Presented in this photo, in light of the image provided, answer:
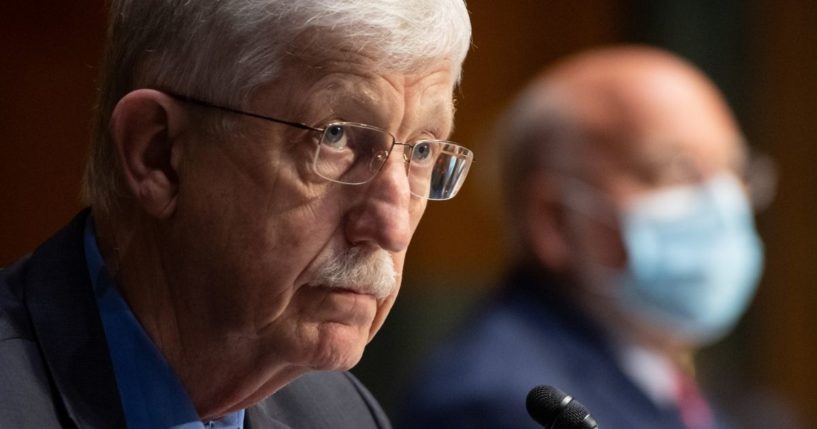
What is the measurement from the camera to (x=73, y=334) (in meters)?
1.75

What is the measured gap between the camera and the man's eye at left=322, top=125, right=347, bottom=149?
175 centimetres

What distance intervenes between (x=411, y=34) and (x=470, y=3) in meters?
3.60

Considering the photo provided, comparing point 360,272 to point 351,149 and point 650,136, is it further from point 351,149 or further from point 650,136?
point 650,136

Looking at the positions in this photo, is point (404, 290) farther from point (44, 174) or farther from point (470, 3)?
point (44, 174)

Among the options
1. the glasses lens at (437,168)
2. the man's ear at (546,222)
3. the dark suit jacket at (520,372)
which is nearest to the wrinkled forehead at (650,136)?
the man's ear at (546,222)

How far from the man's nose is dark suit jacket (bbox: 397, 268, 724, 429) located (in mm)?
1320

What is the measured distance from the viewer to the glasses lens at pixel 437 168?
73.1 inches

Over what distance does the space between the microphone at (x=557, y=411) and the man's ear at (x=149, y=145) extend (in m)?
0.58

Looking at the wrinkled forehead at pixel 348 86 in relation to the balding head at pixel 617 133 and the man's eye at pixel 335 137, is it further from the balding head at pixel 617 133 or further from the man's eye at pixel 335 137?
the balding head at pixel 617 133

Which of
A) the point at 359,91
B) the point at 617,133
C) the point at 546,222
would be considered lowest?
the point at 546,222

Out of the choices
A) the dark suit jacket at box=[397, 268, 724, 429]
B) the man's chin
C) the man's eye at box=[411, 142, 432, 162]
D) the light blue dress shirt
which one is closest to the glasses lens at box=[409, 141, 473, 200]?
the man's eye at box=[411, 142, 432, 162]

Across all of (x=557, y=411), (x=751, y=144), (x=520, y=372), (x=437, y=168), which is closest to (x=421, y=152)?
(x=437, y=168)

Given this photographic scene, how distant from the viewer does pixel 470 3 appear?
529cm

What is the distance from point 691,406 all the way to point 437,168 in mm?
1887
